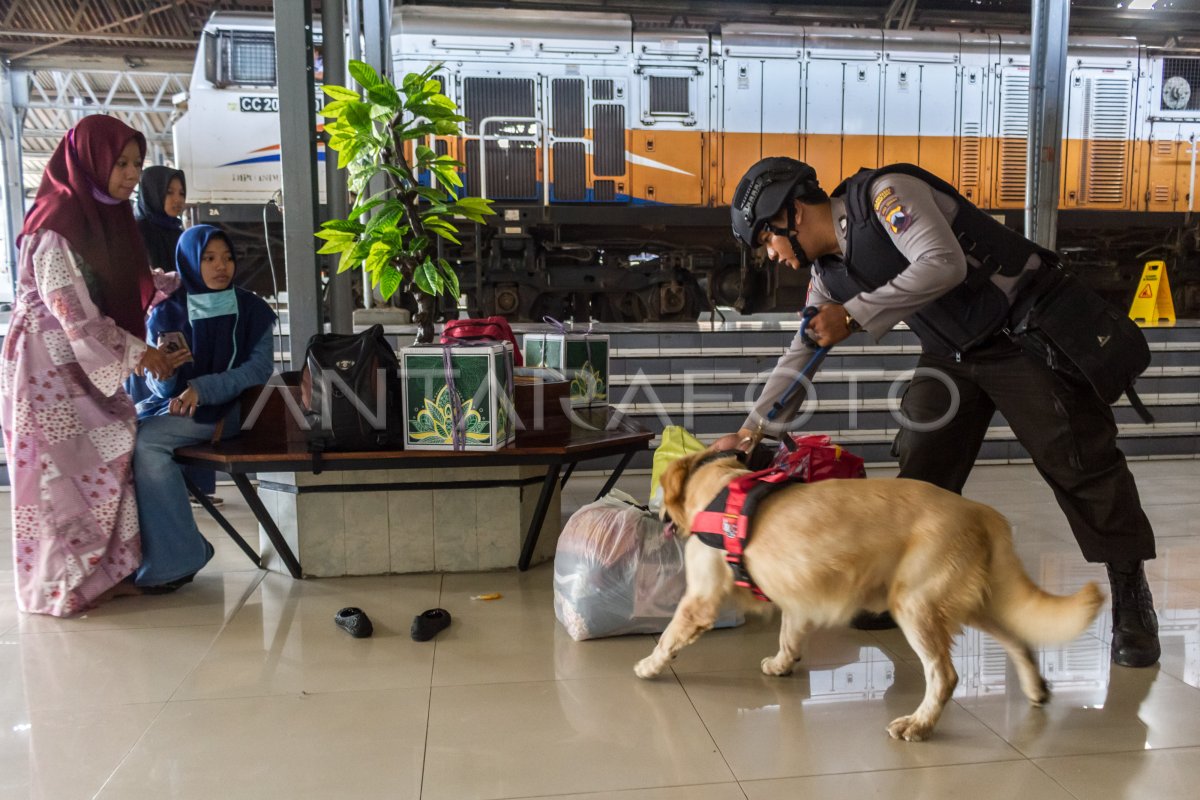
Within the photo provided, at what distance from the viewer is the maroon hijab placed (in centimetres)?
276

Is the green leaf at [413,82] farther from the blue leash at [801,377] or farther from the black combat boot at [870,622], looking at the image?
the black combat boot at [870,622]

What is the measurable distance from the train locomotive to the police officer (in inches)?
191

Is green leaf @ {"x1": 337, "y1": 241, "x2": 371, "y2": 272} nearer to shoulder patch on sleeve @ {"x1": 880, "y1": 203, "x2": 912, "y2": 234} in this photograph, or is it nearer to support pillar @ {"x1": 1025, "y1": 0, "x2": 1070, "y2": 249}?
shoulder patch on sleeve @ {"x1": 880, "y1": 203, "x2": 912, "y2": 234}

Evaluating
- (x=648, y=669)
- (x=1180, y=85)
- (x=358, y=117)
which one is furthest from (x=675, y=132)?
(x=648, y=669)

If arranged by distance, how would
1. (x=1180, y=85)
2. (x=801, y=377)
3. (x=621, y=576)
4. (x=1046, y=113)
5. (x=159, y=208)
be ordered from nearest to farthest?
1. (x=801, y=377)
2. (x=621, y=576)
3. (x=159, y=208)
4. (x=1046, y=113)
5. (x=1180, y=85)

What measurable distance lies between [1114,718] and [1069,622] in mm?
497

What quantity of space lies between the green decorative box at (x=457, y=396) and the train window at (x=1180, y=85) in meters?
8.34

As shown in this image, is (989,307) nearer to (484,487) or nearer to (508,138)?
(484,487)

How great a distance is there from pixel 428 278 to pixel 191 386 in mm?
998

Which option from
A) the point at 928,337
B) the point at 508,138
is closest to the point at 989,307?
the point at 928,337

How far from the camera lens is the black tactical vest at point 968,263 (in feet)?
7.11

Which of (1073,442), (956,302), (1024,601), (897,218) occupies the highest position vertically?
(897,218)

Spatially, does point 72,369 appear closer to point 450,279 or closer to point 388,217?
point 388,217

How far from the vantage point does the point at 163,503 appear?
9.93 feet
